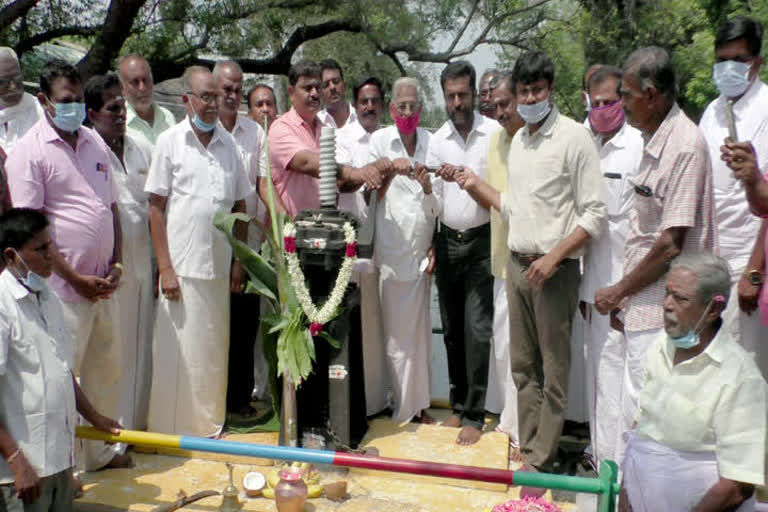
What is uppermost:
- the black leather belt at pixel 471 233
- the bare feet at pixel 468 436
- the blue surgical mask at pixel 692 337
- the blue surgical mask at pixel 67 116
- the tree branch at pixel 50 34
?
the tree branch at pixel 50 34

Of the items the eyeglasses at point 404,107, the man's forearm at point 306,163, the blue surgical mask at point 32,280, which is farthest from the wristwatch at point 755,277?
the blue surgical mask at point 32,280

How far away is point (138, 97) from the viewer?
17.0 feet

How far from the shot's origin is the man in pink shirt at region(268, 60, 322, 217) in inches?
200

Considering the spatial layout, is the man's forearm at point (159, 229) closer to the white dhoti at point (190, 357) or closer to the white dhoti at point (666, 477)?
the white dhoti at point (190, 357)

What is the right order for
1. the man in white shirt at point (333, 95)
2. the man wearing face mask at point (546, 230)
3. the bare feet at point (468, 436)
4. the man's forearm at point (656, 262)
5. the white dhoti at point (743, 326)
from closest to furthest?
the man's forearm at point (656, 262) → the white dhoti at point (743, 326) → the man wearing face mask at point (546, 230) → the bare feet at point (468, 436) → the man in white shirt at point (333, 95)

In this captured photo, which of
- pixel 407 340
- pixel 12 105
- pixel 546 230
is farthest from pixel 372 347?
pixel 12 105

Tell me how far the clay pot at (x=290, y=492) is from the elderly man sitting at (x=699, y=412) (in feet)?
5.69

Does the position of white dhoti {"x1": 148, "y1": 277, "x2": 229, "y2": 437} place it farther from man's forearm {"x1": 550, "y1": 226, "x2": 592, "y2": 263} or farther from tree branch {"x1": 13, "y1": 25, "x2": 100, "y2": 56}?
tree branch {"x1": 13, "y1": 25, "x2": 100, "y2": 56}

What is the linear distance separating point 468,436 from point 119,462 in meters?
2.15

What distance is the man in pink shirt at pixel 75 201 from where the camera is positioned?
4.00 m

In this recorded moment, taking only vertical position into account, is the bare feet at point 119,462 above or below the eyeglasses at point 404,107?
below

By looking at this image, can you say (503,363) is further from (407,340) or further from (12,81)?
(12,81)

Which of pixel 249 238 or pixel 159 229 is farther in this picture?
pixel 249 238

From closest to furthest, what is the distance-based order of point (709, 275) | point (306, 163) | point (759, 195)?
point (709, 275) → point (759, 195) → point (306, 163)
